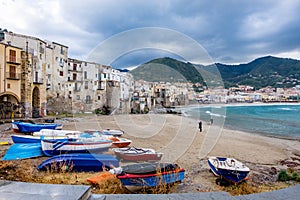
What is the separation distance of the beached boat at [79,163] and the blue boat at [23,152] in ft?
6.77

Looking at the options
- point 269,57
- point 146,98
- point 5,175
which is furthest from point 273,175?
point 269,57

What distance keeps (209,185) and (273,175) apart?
12.7 ft

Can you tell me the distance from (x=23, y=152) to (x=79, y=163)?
10.4 ft

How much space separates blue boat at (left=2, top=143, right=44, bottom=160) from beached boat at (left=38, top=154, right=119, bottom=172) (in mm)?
2062

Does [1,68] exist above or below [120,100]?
above

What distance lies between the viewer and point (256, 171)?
9328mm

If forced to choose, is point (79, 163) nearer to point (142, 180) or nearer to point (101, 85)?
point (142, 180)

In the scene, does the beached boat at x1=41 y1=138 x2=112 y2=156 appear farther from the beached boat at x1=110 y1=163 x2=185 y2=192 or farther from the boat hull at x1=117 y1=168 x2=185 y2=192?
the boat hull at x1=117 y1=168 x2=185 y2=192

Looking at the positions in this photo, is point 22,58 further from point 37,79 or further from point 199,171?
point 199,171

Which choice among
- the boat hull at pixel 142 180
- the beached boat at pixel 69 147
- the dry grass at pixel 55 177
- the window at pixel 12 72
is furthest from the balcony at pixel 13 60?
the boat hull at pixel 142 180

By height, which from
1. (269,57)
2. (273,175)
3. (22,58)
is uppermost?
(269,57)

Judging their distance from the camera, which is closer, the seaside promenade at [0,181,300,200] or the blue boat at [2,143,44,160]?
the seaside promenade at [0,181,300,200]

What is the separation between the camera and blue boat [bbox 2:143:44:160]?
323 inches

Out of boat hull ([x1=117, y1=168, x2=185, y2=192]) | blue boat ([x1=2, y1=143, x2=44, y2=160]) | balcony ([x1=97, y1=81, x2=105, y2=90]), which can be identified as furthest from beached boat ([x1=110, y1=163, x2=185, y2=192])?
balcony ([x1=97, y1=81, x2=105, y2=90])
